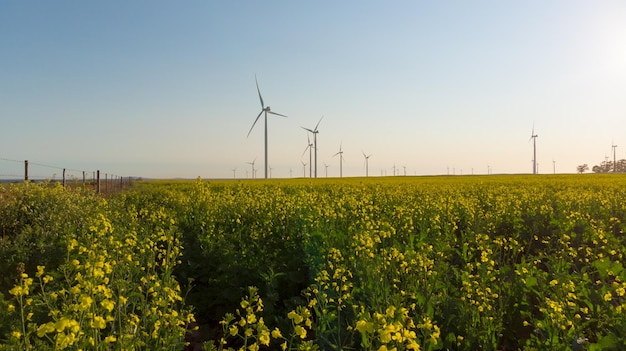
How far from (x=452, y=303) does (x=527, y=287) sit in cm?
80

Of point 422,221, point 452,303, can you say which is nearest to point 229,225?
point 422,221

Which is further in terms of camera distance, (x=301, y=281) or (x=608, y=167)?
(x=608, y=167)

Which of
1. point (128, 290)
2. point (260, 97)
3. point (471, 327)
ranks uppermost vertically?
point (260, 97)

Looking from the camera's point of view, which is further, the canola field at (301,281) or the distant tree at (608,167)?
the distant tree at (608,167)

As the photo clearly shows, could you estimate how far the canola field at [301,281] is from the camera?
3.12m

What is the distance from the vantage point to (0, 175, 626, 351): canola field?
10.2ft

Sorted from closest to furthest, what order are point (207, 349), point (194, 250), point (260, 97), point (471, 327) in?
point (207, 349), point (471, 327), point (194, 250), point (260, 97)

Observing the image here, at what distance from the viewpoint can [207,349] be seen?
2.68 m

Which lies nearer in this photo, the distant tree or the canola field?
the canola field

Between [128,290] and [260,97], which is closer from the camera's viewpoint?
[128,290]

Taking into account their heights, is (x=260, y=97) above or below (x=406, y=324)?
above

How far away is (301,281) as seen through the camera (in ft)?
20.6

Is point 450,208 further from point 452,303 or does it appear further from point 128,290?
point 128,290

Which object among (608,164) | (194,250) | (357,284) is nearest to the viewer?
(357,284)
